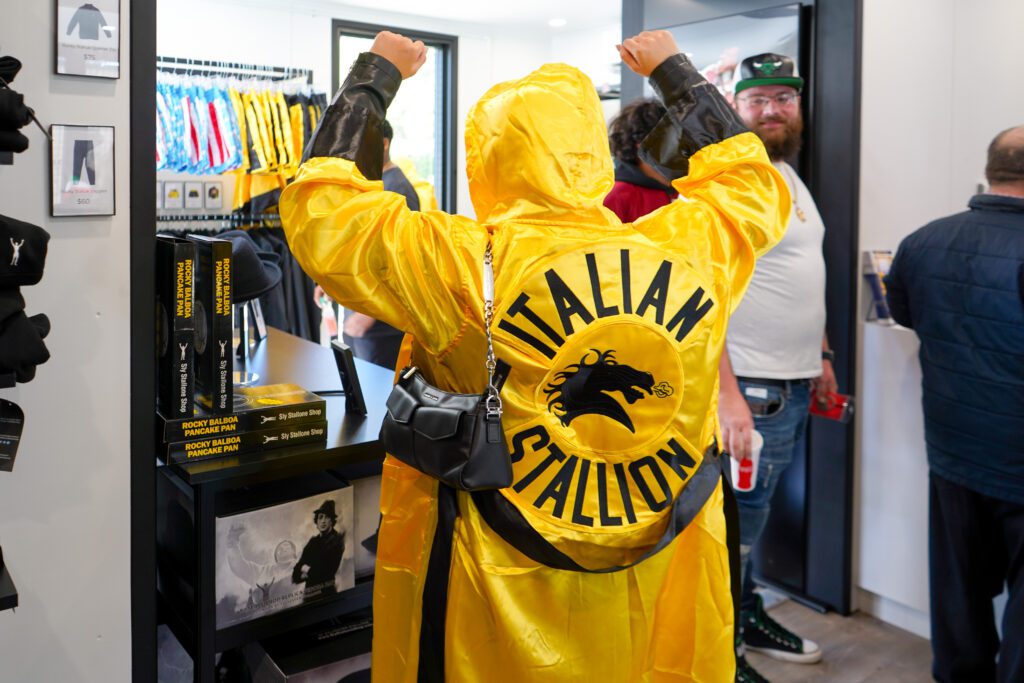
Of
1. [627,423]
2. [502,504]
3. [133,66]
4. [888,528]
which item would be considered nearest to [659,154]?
[627,423]

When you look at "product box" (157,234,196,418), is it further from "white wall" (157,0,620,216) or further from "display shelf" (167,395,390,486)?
"white wall" (157,0,620,216)

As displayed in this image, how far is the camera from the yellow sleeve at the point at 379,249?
1.32m

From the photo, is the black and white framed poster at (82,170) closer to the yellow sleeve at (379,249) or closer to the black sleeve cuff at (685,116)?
the yellow sleeve at (379,249)

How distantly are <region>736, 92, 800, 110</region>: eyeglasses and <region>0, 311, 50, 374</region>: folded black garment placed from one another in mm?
2125

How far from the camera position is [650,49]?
169cm

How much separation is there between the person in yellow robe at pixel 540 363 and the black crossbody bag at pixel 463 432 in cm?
4

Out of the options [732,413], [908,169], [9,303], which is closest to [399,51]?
[9,303]

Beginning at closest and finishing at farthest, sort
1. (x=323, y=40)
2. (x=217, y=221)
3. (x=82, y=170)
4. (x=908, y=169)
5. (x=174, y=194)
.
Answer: (x=82, y=170) → (x=908, y=169) → (x=174, y=194) → (x=217, y=221) → (x=323, y=40)

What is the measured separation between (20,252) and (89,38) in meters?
0.43

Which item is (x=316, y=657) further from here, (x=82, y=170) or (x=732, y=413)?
(x=732, y=413)

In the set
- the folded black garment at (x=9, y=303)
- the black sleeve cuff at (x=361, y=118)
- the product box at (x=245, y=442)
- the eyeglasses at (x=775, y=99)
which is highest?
the eyeglasses at (x=775, y=99)

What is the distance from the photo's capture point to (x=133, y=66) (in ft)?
4.71

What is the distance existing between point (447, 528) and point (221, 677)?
100 centimetres

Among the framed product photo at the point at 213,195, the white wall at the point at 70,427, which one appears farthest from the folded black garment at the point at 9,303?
the framed product photo at the point at 213,195
